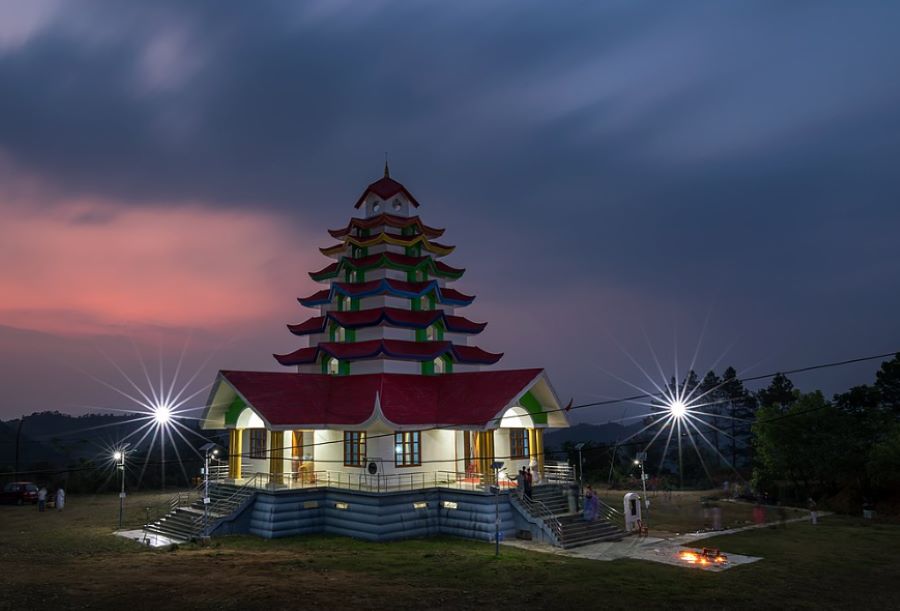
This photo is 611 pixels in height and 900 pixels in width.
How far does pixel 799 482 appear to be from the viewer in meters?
39.9

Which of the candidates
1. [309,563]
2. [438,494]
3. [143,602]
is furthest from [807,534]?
[143,602]

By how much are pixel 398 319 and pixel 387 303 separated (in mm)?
1492

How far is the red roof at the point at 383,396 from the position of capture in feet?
92.3

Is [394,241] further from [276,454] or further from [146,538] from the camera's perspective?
[146,538]

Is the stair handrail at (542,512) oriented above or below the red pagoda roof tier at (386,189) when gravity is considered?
below

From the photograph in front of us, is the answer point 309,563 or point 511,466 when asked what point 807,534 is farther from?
point 309,563

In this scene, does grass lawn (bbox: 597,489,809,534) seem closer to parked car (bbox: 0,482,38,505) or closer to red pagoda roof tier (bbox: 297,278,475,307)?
red pagoda roof tier (bbox: 297,278,475,307)

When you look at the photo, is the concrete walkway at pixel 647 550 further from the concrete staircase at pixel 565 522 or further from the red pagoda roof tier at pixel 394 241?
the red pagoda roof tier at pixel 394 241

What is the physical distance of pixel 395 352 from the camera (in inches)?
1247

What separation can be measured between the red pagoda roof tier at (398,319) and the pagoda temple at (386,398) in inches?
2.9

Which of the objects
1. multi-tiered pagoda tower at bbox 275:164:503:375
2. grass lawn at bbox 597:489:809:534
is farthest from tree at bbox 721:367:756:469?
multi-tiered pagoda tower at bbox 275:164:503:375

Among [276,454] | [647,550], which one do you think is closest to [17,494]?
[276,454]

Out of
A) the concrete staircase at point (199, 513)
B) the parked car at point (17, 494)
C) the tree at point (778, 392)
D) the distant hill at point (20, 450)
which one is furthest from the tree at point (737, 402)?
the distant hill at point (20, 450)

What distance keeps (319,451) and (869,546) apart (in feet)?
75.7
